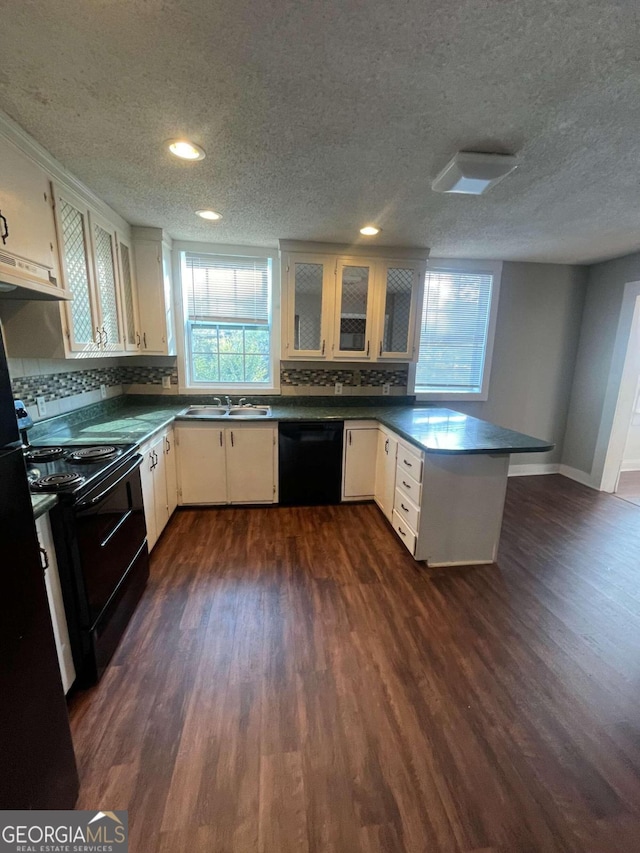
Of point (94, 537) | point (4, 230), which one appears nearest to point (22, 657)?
point (94, 537)

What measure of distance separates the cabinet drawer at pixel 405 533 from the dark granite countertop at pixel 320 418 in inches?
26.5

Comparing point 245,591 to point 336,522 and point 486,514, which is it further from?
point 486,514

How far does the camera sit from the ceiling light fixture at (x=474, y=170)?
1.63 metres

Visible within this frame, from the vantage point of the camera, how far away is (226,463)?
10.1 feet

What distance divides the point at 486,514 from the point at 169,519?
8.32 ft

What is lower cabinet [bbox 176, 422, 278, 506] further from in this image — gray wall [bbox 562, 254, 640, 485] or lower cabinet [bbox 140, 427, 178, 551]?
gray wall [bbox 562, 254, 640, 485]

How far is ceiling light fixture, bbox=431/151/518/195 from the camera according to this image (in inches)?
64.3

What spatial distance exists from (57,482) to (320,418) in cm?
199

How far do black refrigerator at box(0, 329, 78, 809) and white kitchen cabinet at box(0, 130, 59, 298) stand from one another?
93cm

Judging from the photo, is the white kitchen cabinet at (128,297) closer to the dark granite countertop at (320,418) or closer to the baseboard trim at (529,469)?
the dark granite countertop at (320,418)

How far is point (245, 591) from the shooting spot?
2.12 metres

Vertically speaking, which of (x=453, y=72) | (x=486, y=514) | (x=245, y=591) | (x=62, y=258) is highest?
(x=453, y=72)

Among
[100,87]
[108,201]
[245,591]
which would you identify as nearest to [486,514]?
[245,591]

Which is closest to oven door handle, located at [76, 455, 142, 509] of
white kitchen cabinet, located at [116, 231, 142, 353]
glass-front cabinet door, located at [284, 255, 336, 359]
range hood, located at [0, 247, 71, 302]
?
range hood, located at [0, 247, 71, 302]
